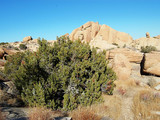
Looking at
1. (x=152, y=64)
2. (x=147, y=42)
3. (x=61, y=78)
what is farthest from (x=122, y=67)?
(x=147, y=42)

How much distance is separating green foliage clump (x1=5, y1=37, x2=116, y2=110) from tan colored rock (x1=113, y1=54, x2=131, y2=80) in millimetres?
4859

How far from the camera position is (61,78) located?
5062mm

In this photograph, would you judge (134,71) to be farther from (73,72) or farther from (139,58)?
(73,72)

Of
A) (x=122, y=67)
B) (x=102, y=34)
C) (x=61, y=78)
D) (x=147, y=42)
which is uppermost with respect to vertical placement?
(x=102, y=34)

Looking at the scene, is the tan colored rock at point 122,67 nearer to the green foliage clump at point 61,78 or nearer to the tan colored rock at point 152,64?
the tan colored rock at point 152,64

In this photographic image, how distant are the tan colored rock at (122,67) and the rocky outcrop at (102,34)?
28.8 metres

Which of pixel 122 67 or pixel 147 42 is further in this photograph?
pixel 147 42

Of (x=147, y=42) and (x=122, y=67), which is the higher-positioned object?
(x=147, y=42)

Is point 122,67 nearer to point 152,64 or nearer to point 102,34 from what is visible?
point 152,64

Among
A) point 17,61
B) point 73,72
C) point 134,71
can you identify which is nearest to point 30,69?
point 73,72

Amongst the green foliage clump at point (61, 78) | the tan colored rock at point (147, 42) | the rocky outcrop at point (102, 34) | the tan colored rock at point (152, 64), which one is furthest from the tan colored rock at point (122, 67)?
the rocky outcrop at point (102, 34)

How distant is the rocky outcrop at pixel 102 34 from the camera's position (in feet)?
132

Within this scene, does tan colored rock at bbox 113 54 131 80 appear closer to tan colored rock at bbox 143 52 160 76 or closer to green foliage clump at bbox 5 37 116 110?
tan colored rock at bbox 143 52 160 76

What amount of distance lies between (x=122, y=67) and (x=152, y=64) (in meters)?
2.72
